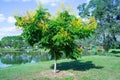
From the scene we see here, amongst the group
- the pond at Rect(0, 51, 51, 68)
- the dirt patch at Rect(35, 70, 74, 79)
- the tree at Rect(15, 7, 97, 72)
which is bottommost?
the pond at Rect(0, 51, 51, 68)

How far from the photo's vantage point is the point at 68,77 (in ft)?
47.5

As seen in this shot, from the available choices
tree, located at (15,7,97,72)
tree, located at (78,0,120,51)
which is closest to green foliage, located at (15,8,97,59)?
tree, located at (15,7,97,72)

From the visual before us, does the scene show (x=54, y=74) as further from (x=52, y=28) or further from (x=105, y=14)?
(x=105, y=14)

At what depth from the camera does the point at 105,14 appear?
32750mm

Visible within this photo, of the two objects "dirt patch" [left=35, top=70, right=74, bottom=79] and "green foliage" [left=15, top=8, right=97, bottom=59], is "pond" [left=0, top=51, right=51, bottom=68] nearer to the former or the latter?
"dirt patch" [left=35, top=70, right=74, bottom=79]

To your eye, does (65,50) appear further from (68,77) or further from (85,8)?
(85,8)

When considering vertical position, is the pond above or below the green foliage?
below

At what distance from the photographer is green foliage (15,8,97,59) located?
571 inches

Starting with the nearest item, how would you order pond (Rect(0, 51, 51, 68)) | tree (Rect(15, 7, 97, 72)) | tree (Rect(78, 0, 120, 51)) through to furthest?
tree (Rect(15, 7, 97, 72)) < tree (Rect(78, 0, 120, 51)) < pond (Rect(0, 51, 51, 68))

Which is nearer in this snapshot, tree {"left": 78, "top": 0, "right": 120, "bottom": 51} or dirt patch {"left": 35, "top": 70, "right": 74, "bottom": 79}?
dirt patch {"left": 35, "top": 70, "right": 74, "bottom": 79}

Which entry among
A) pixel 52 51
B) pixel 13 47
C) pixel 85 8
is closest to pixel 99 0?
pixel 85 8

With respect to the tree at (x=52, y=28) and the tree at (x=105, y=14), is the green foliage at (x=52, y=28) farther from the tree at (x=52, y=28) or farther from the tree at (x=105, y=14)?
the tree at (x=105, y=14)

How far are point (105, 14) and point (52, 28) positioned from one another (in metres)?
19.2

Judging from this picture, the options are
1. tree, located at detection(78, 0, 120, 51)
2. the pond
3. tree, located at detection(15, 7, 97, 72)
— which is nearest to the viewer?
tree, located at detection(15, 7, 97, 72)
